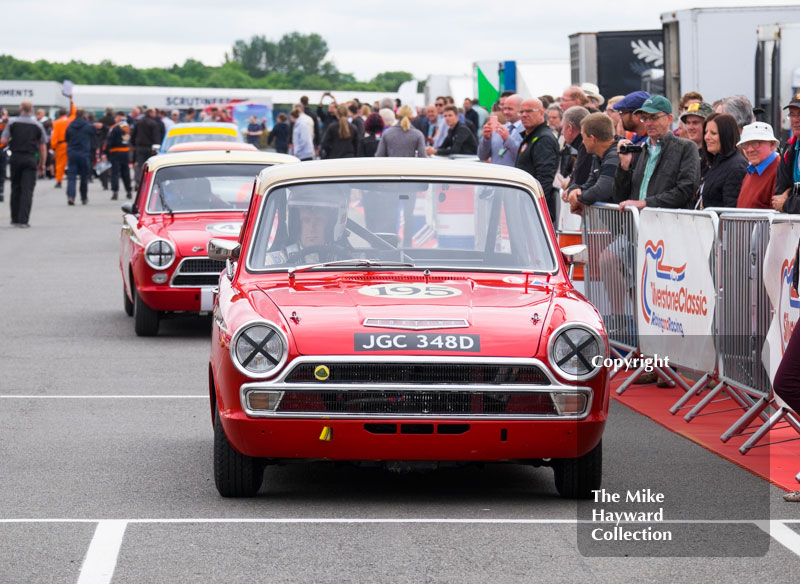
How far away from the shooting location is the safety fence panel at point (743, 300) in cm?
845

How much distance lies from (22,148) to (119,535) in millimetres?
21819

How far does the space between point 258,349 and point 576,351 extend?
55.3 inches

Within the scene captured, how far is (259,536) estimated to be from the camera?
6.14 m

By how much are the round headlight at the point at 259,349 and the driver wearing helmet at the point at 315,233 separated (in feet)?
3.50

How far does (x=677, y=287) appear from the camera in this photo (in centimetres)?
964

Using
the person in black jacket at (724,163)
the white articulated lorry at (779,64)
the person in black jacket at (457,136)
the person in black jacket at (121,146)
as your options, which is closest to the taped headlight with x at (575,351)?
the person in black jacket at (724,163)

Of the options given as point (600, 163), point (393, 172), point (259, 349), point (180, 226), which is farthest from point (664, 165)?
point (259, 349)

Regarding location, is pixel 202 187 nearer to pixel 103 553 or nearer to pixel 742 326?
pixel 742 326

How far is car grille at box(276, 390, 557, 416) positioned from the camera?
21.1 ft

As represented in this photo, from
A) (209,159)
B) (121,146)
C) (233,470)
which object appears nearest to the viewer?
(233,470)

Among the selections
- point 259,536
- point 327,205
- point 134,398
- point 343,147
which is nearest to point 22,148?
point 343,147

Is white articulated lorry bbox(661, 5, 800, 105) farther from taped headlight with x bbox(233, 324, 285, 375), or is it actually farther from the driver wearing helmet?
Result: taped headlight with x bbox(233, 324, 285, 375)

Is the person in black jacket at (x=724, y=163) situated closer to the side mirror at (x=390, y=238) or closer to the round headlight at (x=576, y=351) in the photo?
the side mirror at (x=390, y=238)

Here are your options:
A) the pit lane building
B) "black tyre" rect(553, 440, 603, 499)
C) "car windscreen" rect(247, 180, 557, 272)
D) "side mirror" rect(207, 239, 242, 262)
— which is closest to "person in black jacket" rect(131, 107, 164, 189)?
"side mirror" rect(207, 239, 242, 262)
